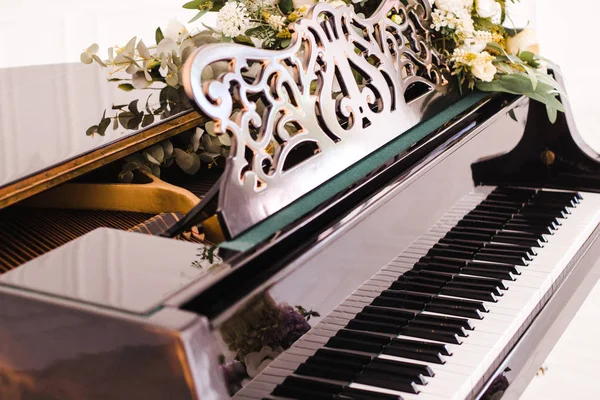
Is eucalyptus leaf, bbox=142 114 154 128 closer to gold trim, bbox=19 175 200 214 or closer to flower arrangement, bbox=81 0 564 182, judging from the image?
flower arrangement, bbox=81 0 564 182

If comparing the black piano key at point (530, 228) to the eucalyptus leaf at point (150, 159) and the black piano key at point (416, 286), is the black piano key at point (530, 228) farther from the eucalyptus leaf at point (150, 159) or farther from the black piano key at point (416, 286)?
the eucalyptus leaf at point (150, 159)

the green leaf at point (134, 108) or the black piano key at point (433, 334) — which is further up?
the green leaf at point (134, 108)

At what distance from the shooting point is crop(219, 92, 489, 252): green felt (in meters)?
1.49

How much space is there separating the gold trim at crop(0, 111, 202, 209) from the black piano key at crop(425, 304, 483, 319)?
0.91 meters

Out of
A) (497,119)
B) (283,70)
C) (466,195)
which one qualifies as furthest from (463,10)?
(283,70)

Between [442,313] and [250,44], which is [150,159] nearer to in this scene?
[250,44]

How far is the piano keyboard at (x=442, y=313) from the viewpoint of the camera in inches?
63.1

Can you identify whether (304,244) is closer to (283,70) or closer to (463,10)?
(283,70)

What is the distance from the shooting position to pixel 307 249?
1.54 m

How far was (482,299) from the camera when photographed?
6.51 feet

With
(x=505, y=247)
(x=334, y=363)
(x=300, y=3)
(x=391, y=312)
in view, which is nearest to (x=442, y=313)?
(x=391, y=312)

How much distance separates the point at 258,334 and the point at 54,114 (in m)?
1.51

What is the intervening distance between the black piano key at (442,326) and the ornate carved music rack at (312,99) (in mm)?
413

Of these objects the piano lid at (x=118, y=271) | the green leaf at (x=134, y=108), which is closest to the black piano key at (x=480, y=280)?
the piano lid at (x=118, y=271)
